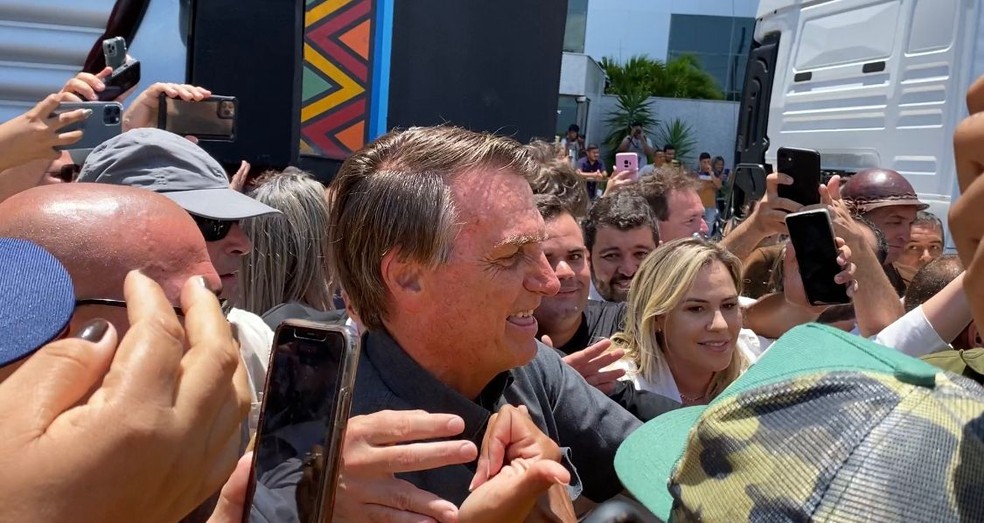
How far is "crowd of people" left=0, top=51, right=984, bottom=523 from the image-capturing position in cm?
83

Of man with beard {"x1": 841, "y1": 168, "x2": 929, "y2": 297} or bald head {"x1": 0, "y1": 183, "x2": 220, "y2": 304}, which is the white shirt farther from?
man with beard {"x1": 841, "y1": 168, "x2": 929, "y2": 297}

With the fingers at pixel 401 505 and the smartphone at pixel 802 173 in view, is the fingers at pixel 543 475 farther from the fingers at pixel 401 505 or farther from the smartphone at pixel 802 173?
the smartphone at pixel 802 173

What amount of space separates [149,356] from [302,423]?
31 centimetres

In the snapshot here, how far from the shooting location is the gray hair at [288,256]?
9.58 feet

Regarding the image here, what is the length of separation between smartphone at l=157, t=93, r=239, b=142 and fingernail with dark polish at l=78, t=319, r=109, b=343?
82.3 inches

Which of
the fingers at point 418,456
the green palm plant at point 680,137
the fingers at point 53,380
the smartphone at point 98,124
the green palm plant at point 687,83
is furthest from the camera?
the green palm plant at point 687,83

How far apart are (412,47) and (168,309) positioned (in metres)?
4.05

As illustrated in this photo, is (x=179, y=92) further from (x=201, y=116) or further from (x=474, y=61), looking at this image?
(x=474, y=61)

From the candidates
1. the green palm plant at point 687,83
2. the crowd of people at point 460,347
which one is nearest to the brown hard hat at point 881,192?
the crowd of people at point 460,347

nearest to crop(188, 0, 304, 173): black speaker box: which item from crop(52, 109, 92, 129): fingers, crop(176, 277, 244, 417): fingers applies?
crop(52, 109, 92, 129): fingers

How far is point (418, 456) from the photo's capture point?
3.95ft

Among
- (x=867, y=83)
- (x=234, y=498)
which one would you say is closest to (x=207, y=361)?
(x=234, y=498)

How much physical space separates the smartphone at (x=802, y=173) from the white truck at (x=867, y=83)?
A: 6.48 feet

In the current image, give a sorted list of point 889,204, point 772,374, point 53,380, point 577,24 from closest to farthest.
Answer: point 53,380 → point 772,374 → point 889,204 → point 577,24
